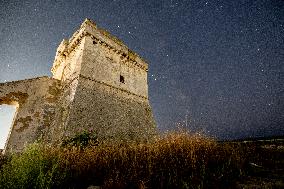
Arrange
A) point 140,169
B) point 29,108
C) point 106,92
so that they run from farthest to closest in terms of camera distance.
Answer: point 106,92
point 29,108
point 140,169

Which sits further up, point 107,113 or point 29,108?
point 107,113

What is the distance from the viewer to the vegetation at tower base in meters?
3.80

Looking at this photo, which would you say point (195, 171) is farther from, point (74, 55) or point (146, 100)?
point (146, 100)

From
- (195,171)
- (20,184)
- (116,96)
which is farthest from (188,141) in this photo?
(116,96)

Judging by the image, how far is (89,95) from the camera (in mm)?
11375

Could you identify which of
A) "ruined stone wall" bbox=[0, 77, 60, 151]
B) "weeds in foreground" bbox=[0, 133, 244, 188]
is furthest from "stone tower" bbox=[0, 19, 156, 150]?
"weeds in foreground" bbox=[0, 133, 244, 188]

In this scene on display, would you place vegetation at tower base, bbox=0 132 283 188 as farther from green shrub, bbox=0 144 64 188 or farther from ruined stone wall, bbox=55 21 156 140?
ruined stone wall, bbox=55 21 156 140

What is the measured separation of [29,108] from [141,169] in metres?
9.05

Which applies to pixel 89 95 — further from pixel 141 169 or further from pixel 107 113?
pixel 141 169

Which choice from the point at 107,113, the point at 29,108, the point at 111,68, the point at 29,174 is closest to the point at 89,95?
the point at 107,113

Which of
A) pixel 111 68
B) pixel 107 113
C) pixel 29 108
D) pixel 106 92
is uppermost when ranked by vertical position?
pixel 111 68

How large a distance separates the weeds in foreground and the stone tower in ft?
15.6

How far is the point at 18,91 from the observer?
10.9 m

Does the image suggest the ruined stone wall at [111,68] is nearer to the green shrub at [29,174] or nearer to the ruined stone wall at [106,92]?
the ruined stone wall at [106,92]
